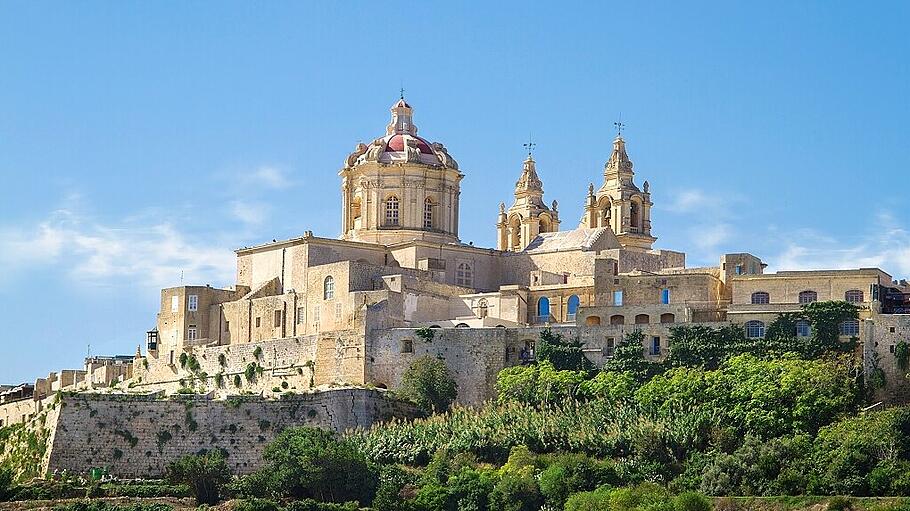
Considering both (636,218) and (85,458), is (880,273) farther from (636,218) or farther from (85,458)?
(85,458)

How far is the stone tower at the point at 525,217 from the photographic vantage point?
83000mm

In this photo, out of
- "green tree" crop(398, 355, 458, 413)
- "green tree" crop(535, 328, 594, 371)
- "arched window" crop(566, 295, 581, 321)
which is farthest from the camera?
"arched window" crop(566, 295, 581, 321)

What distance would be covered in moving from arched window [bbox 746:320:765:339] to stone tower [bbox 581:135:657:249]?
49.3 feet

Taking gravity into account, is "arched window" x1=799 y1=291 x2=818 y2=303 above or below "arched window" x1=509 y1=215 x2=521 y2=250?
below

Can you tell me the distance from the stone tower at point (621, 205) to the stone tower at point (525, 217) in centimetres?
178

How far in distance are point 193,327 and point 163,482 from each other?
45.1 feet

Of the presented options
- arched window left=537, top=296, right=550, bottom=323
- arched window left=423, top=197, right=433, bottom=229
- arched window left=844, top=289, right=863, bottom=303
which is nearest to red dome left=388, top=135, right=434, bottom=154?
arched window left=423, top=197, right=433, bottom=229

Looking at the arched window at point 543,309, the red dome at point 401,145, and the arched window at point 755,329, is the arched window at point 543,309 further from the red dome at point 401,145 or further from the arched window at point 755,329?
the red dome at point 401,145

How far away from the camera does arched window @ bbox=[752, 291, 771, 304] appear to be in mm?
67500

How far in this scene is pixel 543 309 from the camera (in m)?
71.8

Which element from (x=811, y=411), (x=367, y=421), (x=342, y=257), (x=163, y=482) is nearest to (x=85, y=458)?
(x=163, y=482)

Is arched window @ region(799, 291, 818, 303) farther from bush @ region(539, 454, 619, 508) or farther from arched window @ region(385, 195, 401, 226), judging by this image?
arched window @ region(385, 195, 401, 226)

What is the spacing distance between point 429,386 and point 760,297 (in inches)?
427

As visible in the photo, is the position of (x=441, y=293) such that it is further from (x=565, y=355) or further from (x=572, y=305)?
(x=565, y=355)
